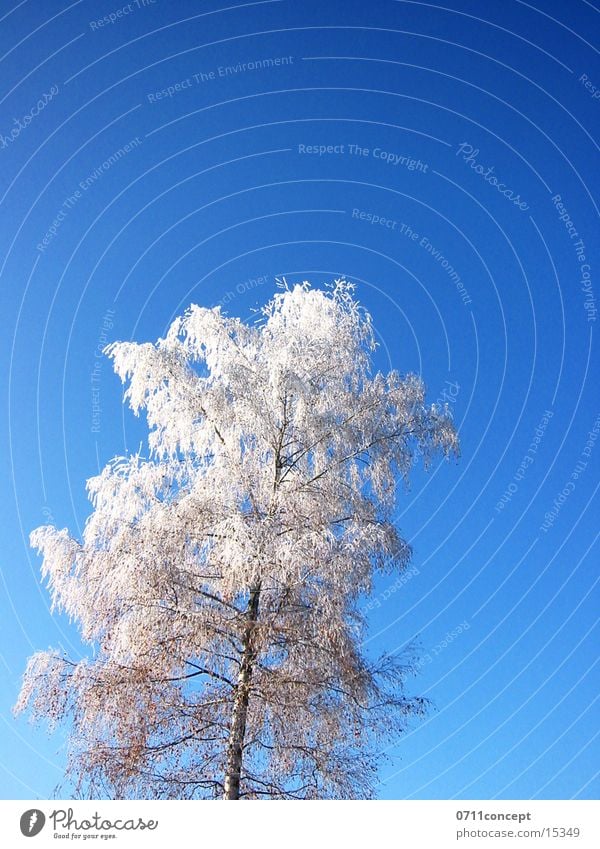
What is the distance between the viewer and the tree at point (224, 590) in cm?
865

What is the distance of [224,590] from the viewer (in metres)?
9.00

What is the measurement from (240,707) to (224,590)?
1178 millimetres

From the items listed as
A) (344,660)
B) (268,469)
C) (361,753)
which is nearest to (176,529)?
(268,469)

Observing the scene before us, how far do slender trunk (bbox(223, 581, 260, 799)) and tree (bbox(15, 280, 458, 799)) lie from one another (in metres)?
0.01

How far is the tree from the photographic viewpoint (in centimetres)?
865
